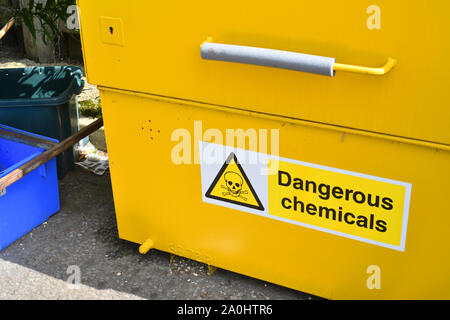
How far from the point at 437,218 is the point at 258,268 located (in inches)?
28.1

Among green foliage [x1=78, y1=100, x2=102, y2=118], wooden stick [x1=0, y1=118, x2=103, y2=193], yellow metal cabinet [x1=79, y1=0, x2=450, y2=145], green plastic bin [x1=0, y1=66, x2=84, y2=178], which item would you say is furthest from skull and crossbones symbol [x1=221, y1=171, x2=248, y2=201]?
green foliage [x1=78, y1=100, x2=102, y2=118]

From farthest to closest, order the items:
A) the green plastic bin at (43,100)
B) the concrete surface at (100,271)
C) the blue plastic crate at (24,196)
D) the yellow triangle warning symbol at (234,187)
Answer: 1. the green plastic bin at (43,100)
2. the blue plastic crate at (24,196)
3. the concrete surface at (100,271)
4. the yellow triangle warning symbol at (234,187)

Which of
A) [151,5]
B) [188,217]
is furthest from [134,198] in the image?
[151,5]

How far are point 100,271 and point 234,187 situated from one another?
2.43 feet

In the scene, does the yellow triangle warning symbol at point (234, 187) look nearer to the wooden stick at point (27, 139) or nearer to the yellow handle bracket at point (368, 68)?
the yellow handle bracket at point (368, 68)

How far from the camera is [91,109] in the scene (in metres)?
3.31

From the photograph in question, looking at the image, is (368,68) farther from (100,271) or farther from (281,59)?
(100,271)

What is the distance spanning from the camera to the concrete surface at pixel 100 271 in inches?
88.3

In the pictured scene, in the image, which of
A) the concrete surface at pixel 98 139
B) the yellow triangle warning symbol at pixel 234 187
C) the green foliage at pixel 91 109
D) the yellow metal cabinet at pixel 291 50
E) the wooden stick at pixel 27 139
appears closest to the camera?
the yellow metal cabinet at pixel 291 50

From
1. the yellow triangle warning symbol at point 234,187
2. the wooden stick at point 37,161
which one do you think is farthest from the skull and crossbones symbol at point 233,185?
the wooden stick at point 37,161

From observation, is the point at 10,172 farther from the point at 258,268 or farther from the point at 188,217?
the point at 258,268

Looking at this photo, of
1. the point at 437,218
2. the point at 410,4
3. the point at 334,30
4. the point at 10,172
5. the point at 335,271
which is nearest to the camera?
the point at 410,4

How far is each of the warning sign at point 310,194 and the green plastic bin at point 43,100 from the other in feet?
3.53
